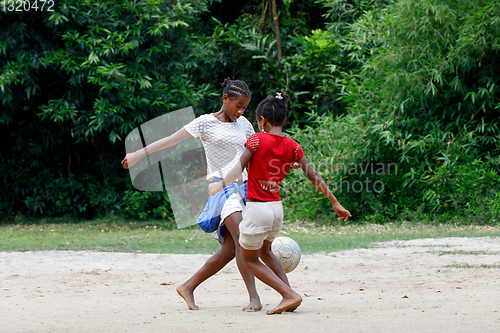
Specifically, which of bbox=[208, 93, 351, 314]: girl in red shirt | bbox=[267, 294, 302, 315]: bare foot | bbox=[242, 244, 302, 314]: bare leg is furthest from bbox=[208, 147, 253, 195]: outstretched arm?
bbox=[267, 294, 302, 315]: bare foot

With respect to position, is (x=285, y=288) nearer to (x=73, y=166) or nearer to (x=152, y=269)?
(x=152, y=269)

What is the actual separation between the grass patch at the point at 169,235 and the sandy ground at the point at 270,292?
636 mm

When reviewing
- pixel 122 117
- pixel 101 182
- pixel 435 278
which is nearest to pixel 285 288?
pixel 435 278

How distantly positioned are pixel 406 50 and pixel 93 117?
18.3 feet

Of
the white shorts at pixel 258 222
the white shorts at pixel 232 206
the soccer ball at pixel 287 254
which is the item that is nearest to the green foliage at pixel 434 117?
the soccer ball at pixel 287 254

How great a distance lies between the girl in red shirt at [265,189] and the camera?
3.90 meters

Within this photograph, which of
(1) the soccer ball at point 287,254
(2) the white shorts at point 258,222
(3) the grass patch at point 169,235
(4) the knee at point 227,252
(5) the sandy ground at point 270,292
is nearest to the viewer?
(5) the sandy ground at point 270,292

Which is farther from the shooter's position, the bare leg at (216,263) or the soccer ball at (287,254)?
the soccer ball at (287,254)

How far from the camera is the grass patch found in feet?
26.9

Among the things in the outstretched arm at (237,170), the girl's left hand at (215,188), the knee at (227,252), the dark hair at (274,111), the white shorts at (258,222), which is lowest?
the knee at (227,252)

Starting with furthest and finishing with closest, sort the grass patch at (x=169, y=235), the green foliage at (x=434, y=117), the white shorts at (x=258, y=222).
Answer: the green foliage at (x=434, y=117) < the grass patch at (x=169, y=235) < the white shorts at (x=258, y=222)

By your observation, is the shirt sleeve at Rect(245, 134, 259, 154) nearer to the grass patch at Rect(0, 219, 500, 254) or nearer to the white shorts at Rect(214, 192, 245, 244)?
the white shorts at Rect(214, 192, 245, 244)

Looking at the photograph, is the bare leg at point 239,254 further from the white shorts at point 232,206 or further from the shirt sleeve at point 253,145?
the shirt sleeve at point 253,145

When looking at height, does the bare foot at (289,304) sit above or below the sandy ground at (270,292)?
above
